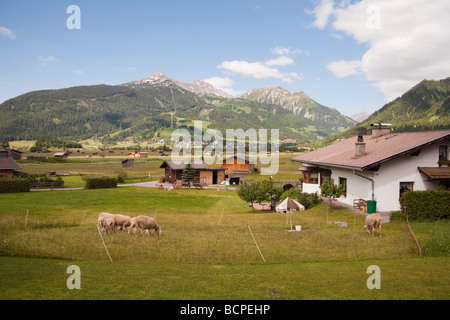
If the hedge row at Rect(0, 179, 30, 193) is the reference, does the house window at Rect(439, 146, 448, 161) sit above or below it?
above

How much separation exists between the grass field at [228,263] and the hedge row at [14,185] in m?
31.3

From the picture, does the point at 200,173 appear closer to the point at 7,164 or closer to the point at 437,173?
the point at 7,164

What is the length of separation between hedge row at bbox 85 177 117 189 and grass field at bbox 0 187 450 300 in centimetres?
3332

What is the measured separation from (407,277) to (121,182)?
63.2 metres

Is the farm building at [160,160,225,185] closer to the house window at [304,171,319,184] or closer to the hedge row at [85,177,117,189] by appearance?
the hedge row at [85,177,117,189]

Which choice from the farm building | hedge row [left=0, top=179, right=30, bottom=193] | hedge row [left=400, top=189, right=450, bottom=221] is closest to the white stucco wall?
hedge row [left=400, top=189, right=450, bottom=221]

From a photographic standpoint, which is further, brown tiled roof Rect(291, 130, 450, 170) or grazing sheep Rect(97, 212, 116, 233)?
brown tiled roof Rect(291, 130, 450, 170)

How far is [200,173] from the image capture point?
68812 millimetres

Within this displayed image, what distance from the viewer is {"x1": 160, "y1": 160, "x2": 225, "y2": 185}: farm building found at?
67.2 m

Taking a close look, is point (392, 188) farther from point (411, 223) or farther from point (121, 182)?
point (121, 182)

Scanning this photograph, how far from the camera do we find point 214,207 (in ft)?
136
